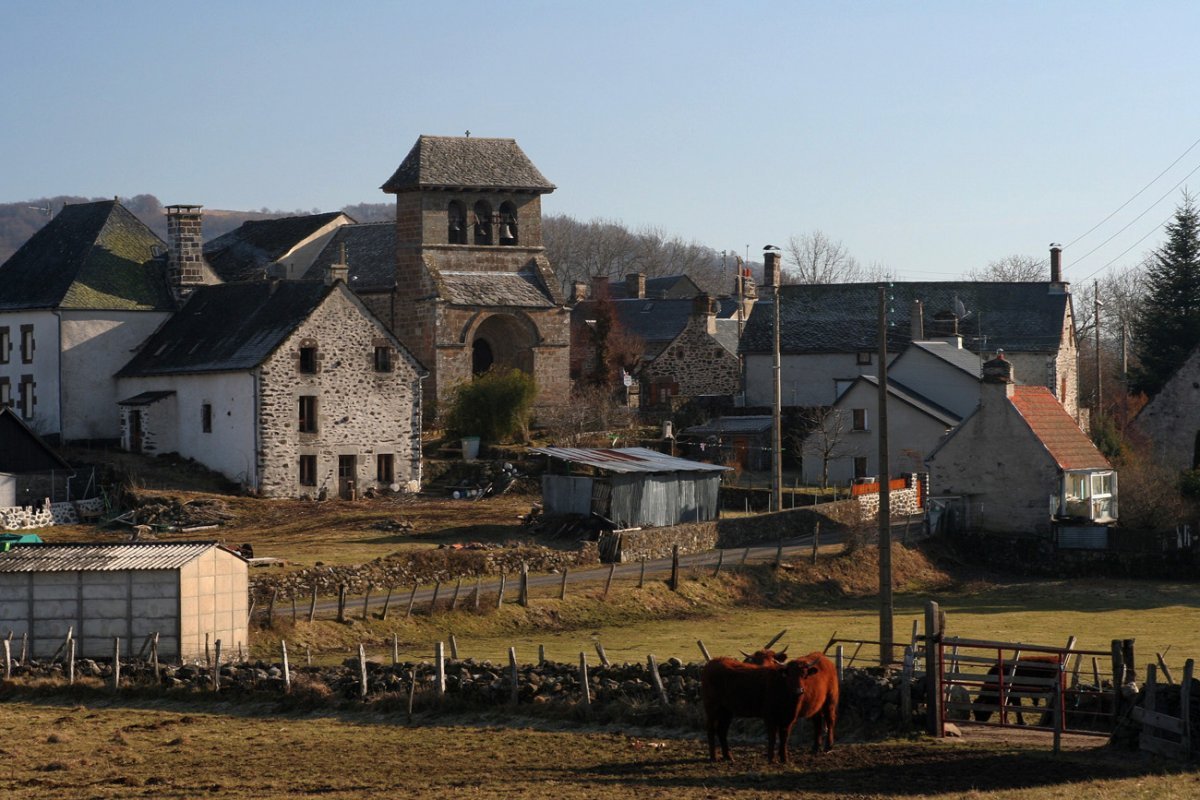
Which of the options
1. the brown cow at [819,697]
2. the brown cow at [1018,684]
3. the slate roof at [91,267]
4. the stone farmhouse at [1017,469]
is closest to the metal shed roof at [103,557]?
the brown cow at [819,697]

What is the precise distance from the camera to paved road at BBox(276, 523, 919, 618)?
37438 mm

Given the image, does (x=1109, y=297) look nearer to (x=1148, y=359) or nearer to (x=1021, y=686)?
(x=1148, y=359)

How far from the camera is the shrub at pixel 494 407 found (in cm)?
5931

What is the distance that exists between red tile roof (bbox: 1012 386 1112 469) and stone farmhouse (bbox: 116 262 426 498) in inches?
771

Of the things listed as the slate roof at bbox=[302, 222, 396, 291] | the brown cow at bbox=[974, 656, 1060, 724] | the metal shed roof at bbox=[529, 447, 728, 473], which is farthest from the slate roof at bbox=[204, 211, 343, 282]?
the brown cow at bbox=[974, 656, 1060, 724]

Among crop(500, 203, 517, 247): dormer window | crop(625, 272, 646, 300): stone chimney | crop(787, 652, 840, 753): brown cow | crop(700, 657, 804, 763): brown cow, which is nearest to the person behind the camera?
crop(700, 657, 804, 763): brown cow

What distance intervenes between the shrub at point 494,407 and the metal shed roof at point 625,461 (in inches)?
312

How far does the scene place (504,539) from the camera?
45.8m

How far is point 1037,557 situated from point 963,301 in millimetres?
25917

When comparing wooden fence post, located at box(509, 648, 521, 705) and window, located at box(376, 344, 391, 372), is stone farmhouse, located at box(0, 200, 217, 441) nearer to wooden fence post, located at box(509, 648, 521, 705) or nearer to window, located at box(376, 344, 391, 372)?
window, located at box(376, 344, 391, 372)

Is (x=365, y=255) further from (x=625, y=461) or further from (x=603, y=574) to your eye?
(x=603, y=574)

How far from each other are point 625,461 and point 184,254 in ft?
65.0

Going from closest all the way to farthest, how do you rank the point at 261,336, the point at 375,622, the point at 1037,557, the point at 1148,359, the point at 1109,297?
the point at 375,622
the point at 1037,557
the point at 261,336
the point at 1148,359
the point at 1109,297

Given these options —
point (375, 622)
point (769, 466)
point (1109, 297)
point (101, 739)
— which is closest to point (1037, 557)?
point (769, 466)
